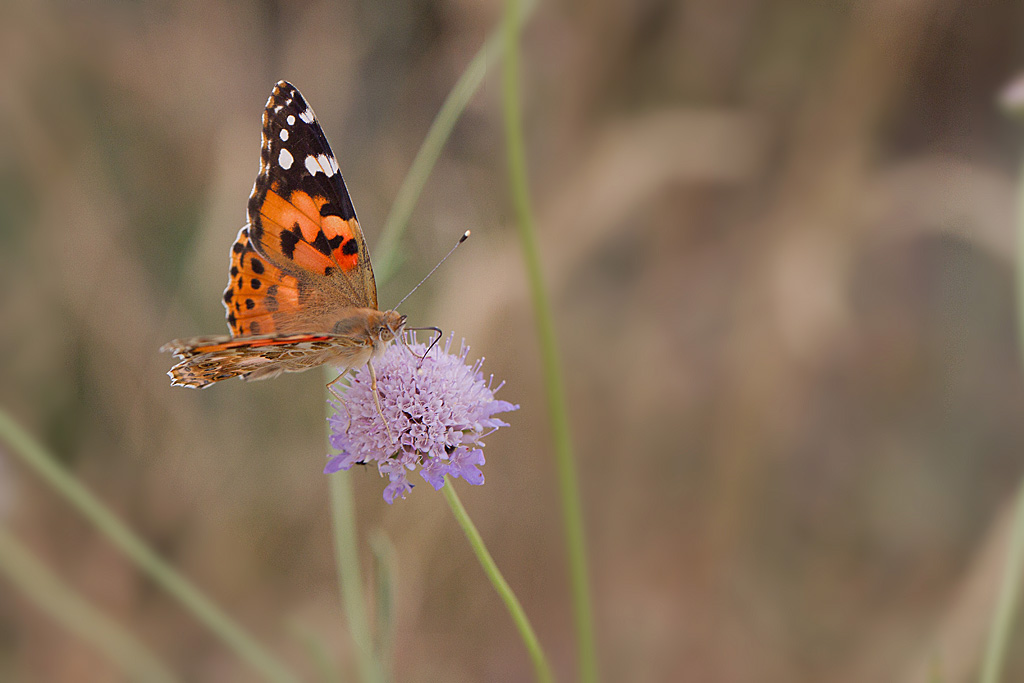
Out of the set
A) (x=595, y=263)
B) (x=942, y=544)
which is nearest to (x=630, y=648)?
(x=942, y=544)

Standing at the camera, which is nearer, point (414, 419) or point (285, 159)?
point (414, 419)

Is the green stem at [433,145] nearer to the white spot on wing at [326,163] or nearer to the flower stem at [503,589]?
the white spot on wing at [326,163]

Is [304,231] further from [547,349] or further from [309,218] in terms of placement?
[547,349]

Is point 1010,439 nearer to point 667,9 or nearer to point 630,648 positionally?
point 630,648

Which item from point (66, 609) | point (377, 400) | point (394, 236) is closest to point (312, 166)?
point (394, 236)

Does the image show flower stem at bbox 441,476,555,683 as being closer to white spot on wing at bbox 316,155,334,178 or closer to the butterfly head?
the butterfly head

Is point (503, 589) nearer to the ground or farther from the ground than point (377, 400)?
nearer to the ground
